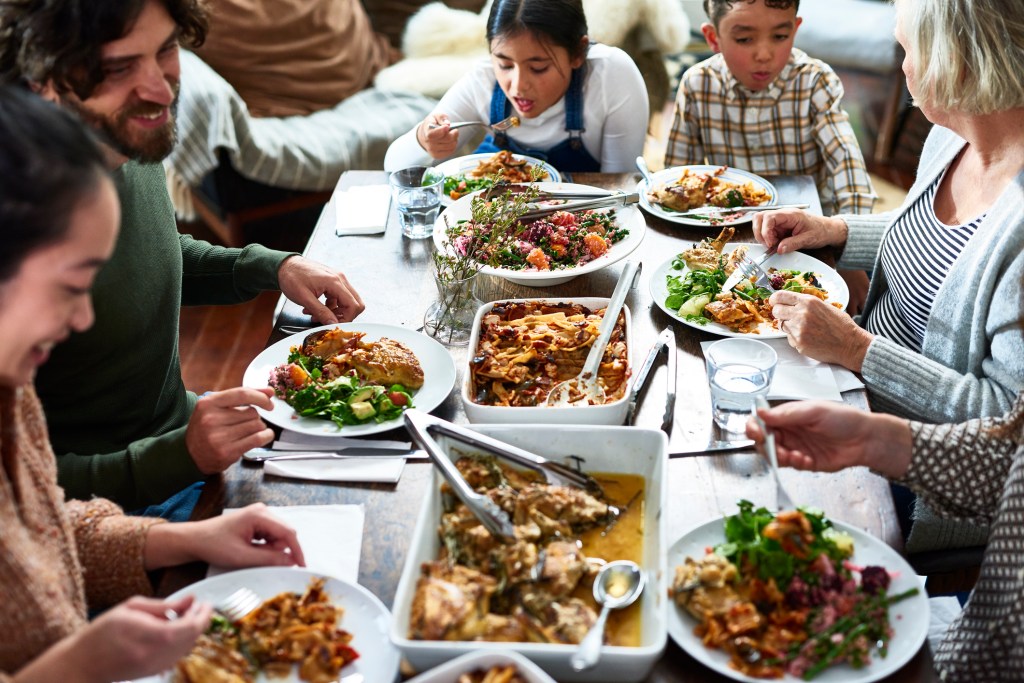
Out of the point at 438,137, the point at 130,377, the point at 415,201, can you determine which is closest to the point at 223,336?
the point at 438,137

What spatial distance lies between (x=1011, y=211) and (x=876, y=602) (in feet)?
3.17

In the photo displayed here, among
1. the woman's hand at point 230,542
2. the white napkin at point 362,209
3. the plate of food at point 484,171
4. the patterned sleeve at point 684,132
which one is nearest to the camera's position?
the woman's hand at point 230,542

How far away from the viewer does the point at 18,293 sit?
1055mm

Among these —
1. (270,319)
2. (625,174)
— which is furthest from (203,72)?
(625,174)

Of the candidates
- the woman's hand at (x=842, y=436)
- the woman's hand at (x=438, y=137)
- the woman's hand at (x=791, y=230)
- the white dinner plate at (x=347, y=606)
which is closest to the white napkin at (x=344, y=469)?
the white dinner plate at (x=347, y=606)

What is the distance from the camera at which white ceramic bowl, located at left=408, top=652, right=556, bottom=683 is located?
1.07 metres

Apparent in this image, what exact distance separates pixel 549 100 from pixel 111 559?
2.11 metres

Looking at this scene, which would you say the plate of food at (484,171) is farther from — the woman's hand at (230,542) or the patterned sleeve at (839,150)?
the woman's hand at (230,542)

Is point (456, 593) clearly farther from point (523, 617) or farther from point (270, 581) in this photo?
point (270, 581)

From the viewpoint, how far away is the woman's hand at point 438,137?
2875mm

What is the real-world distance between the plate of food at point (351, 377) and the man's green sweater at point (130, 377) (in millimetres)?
207

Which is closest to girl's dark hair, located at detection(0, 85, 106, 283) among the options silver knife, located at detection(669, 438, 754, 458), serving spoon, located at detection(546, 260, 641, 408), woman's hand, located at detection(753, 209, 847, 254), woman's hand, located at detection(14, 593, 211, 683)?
woman's hand, located at detection(14, 593, 211, 683)

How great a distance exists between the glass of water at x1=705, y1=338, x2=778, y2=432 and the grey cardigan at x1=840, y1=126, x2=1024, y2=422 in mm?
253

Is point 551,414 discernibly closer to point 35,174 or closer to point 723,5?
point 35,174
